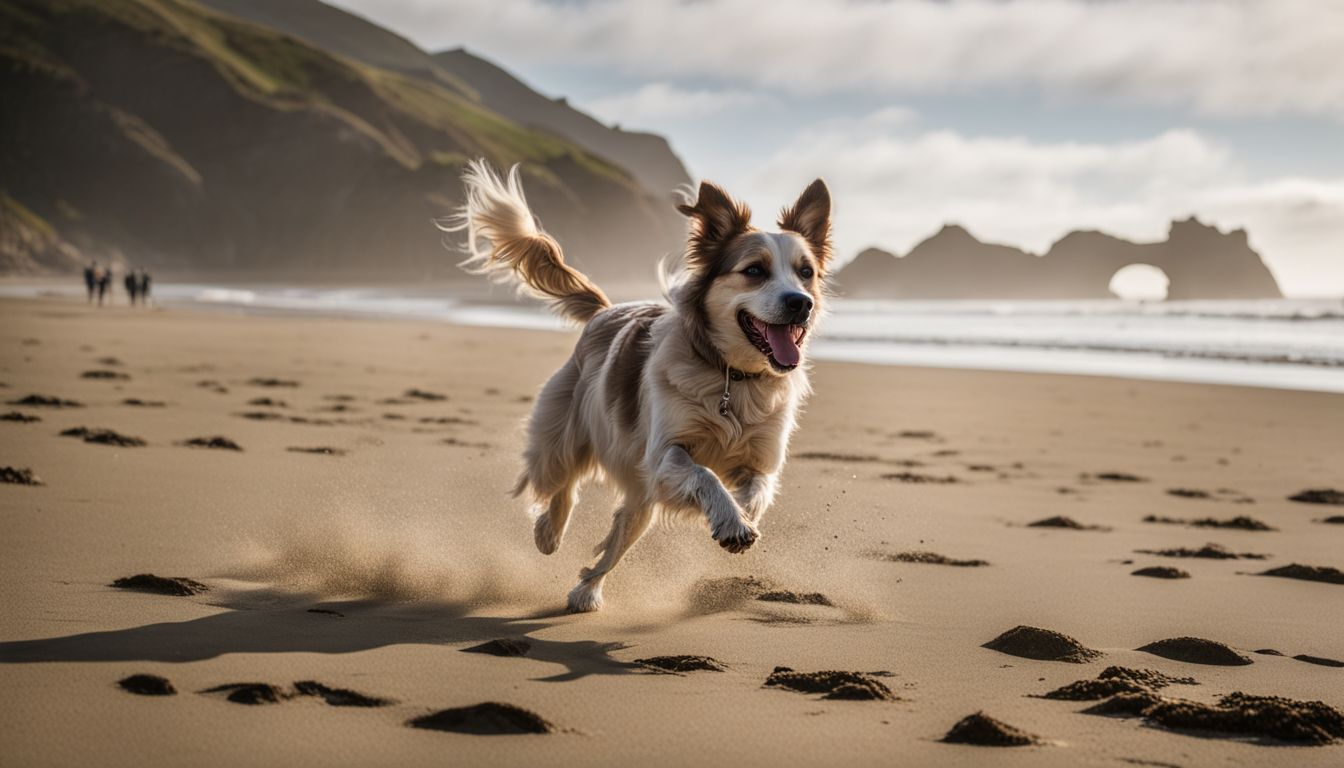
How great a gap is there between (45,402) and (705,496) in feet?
23.1

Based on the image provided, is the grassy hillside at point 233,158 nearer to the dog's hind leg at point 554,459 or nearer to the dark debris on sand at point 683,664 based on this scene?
the dog's hind leg at point 554,459

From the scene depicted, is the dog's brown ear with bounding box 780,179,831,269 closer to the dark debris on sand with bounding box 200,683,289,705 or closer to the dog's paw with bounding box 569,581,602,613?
the dog's paw with bounding box 569,581,602,613

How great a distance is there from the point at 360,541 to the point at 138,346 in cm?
1287

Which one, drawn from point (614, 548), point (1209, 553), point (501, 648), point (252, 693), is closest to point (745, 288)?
point (614, 548)

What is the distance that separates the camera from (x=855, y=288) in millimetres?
107750

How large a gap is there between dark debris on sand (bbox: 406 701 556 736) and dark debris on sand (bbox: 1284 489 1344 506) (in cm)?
702

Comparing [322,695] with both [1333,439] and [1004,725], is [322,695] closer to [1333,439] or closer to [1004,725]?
[1004,725]

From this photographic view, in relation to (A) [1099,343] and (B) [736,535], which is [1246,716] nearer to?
(B) [736,535]

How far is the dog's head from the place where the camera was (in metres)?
5.20

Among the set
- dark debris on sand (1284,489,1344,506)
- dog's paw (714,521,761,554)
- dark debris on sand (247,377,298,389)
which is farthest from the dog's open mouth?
dark debris on sand (247,377,298,389)

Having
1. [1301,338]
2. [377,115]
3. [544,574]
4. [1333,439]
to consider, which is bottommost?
[544,574]

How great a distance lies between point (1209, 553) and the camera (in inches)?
254

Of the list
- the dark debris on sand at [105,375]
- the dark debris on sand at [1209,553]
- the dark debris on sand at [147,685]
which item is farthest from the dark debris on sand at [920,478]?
the dark debris on sand at [105,375]

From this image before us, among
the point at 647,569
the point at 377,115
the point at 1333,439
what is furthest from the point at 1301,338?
the point at 377,115
